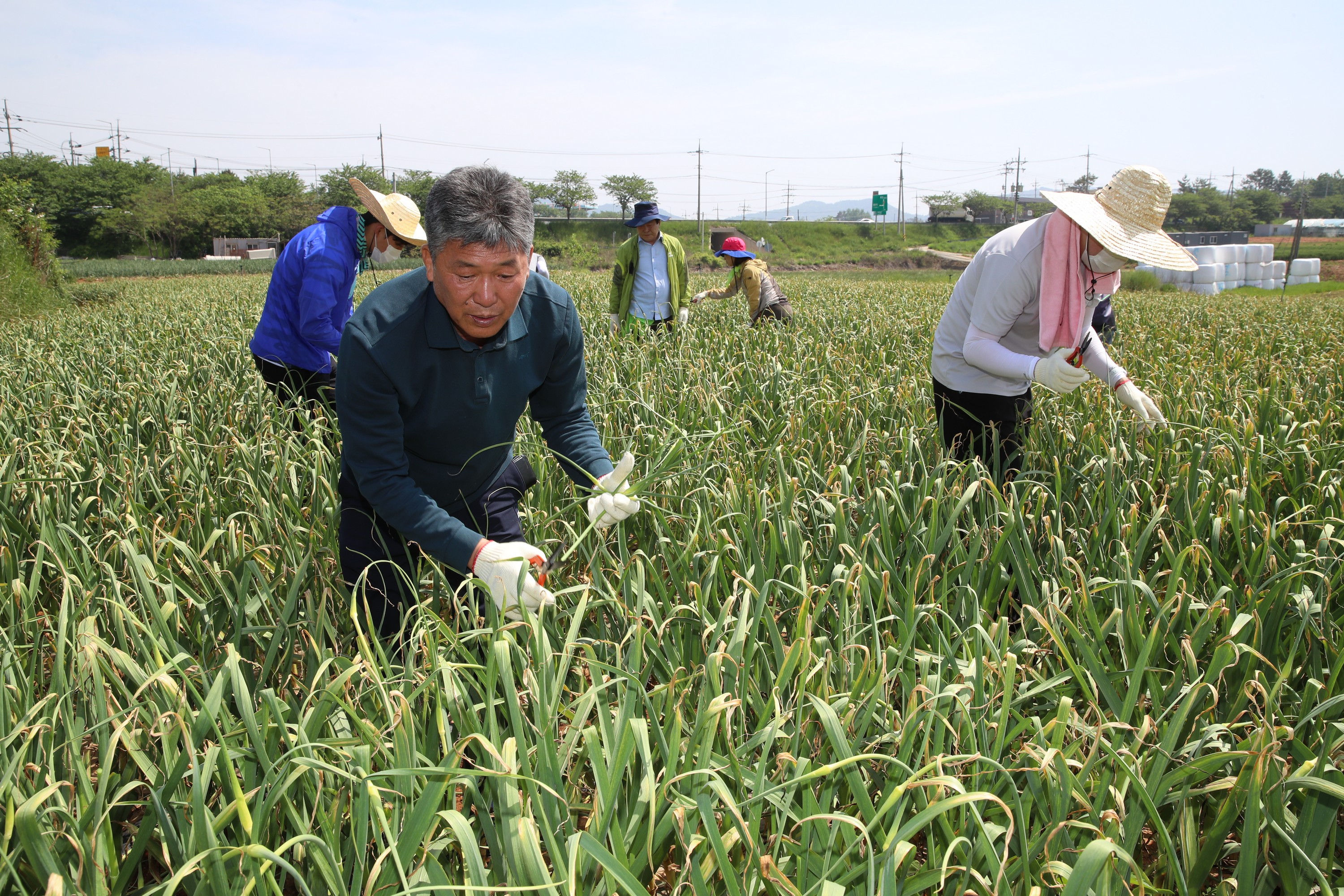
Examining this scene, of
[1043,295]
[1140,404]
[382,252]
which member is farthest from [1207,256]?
[382,252]

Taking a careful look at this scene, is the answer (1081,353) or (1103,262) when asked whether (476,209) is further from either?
(1081,353)

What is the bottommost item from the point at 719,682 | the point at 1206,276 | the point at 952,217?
the point at 719,682

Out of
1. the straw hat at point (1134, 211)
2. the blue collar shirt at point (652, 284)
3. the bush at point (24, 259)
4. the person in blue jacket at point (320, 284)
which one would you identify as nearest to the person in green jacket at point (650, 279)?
the blue collar shirt at point (652, 284)

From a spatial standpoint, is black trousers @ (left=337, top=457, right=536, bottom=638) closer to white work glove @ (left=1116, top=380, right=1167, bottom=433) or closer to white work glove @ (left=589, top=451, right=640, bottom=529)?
white work glove @ (left=589, top=451, right=640, bottom=529)

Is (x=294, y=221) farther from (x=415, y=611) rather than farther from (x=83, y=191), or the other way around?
(x=415, y=611)

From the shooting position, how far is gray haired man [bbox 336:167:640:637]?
5.09ft

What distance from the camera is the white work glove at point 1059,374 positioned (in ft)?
8.45

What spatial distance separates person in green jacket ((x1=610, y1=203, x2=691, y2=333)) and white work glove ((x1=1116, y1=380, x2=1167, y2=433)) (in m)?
3.59

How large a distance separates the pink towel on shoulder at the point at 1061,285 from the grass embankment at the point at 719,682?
17.0 inches

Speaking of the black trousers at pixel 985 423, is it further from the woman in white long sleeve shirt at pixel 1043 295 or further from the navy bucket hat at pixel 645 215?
the navy bucket hat at pixel 645 215

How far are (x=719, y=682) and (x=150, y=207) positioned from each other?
2752 inches

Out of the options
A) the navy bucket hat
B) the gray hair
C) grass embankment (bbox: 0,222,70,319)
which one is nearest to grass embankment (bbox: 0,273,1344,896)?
the gray hair

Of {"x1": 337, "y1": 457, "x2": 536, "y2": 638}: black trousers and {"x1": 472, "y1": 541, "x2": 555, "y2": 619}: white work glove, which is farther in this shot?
{"x1": 337, "y1": 457, "x2": 536, "y2": 638}: black trousers

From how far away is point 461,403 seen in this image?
1.82 m
